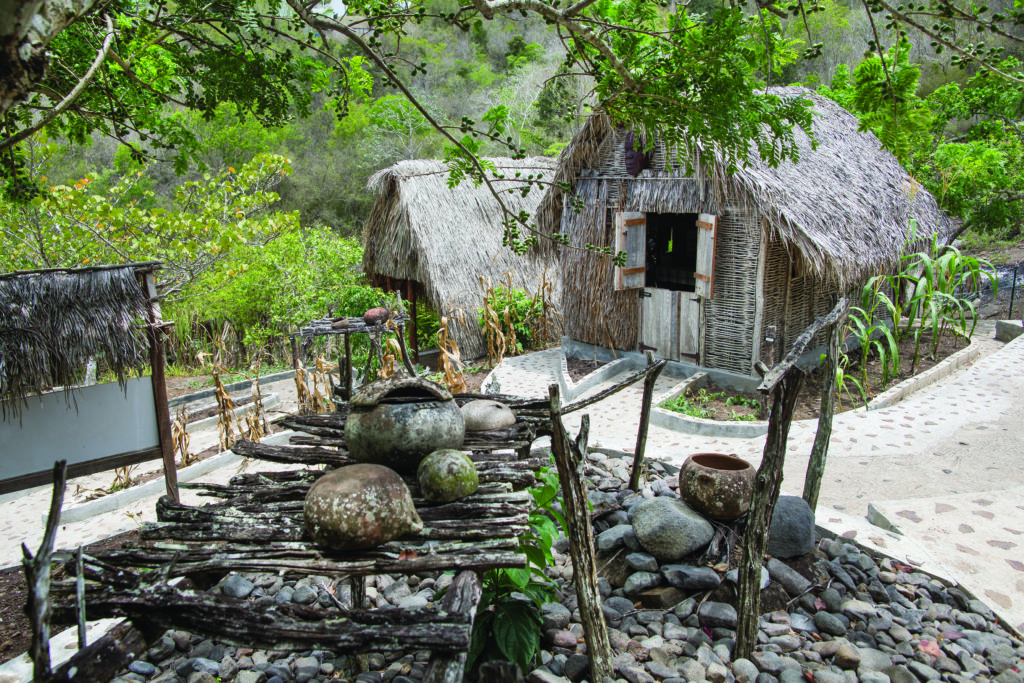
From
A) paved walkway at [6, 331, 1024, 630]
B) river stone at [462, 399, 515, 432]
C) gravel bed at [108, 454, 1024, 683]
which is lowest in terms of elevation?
gravel bed at [108, 454, 1024, 683]

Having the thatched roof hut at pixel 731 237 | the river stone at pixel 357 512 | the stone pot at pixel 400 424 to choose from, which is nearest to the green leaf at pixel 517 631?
the stone pot at pixel 400 424

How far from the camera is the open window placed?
818 centimetres

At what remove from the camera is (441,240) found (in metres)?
11.4

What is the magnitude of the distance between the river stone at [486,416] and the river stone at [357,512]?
48.9 inches

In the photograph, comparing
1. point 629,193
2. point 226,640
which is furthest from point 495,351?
point 226,640

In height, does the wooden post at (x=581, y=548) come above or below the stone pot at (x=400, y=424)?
below

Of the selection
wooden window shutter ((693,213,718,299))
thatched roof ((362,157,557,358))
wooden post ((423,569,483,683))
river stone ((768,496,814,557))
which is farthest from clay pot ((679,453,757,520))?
thatched roof ((362,157,557,358))

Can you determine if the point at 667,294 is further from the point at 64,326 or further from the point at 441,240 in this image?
the point at 64,326

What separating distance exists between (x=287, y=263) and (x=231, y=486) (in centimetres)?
986

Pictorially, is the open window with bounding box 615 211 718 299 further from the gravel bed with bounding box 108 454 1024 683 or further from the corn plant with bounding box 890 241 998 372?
the gravel bed with bounding box 108 454 1024 683

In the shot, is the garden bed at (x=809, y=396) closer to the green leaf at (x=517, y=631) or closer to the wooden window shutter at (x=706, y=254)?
the wooden window shutter at (x=706, y=254)

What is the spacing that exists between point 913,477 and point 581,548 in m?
4.05

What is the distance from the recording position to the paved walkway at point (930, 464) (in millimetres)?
4570

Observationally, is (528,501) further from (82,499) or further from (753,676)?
(82,499)
